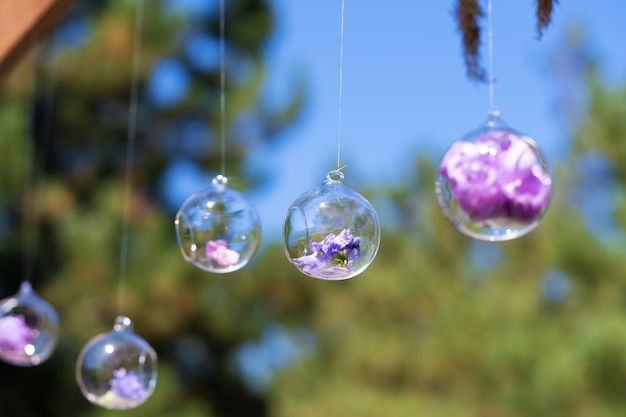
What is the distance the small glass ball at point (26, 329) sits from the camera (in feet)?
9.69

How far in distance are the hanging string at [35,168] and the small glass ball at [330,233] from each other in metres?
6.05

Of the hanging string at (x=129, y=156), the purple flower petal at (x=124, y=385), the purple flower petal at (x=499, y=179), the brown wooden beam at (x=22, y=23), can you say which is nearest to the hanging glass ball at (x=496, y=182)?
the purple flower petal at (x=499, y=179)

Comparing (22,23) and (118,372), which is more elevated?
(22,23)

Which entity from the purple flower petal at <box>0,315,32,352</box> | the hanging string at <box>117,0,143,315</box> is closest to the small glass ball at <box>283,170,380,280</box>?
the purple flower petal at <box>0,315,32,352</box>

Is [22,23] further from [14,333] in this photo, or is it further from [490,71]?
[490,71]

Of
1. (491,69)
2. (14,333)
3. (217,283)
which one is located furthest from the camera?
(217,283)

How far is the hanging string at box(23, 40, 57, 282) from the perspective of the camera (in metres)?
7.80

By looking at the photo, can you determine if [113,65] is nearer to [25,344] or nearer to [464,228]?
[25,344]

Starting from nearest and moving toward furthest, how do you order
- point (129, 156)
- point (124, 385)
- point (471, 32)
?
point (471, 32) → point (124, 385) → point (129, 156)

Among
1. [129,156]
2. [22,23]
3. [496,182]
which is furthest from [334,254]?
[129,156]

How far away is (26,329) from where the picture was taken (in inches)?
117

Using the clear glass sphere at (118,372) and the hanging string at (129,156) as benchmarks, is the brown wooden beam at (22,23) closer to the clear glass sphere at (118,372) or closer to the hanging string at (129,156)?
the clear glass sphere at (118,372)

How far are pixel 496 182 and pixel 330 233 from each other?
0.42 meters

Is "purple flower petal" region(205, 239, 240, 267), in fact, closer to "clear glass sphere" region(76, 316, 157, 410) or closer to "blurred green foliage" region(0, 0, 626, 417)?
"clear glass sphere" region(76, 316, 157, 410)
